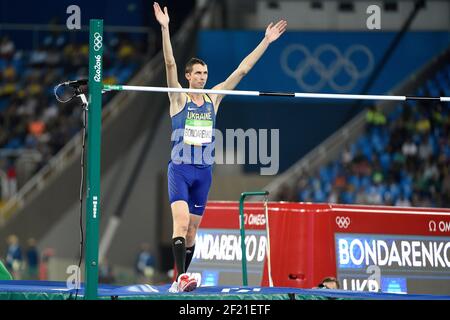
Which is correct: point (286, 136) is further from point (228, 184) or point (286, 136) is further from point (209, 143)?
point (209, 143)

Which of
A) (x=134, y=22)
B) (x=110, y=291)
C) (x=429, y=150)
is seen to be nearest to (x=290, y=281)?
(x=110, y=291)

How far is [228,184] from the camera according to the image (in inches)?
892

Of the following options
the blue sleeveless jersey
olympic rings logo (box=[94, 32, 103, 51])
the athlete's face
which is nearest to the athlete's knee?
the blue sleeveless jersey

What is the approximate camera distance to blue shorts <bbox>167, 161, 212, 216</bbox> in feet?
29.6

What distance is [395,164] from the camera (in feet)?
70.4

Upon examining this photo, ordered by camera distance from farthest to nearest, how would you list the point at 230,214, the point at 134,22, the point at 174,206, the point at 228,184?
the point at 134,22, the point at 228,184, the point at 230,214, the point at 174,206

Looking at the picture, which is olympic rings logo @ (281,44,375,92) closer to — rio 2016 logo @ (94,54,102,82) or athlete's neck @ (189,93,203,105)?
athlete's neck @ (189,93,203,105)

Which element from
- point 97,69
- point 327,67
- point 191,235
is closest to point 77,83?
point 97,69

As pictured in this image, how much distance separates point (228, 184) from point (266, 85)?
7.52ft

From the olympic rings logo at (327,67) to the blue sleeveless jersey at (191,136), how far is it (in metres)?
13.8

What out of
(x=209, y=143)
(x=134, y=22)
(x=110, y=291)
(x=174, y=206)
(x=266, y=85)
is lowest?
(x=110, y=291)

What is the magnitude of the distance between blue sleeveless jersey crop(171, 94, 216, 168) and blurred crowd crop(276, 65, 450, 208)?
11616 millimetres

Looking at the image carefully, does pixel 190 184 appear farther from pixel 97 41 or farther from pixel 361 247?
pixel 361 247

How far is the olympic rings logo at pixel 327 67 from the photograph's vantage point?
2281 centimetres
